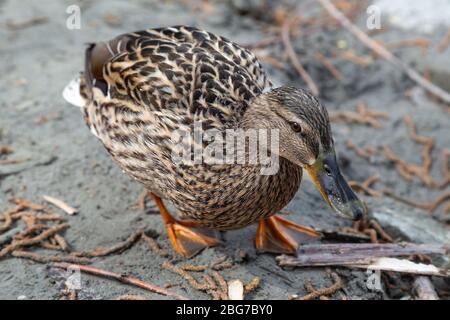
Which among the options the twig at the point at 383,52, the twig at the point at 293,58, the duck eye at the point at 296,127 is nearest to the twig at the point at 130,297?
the duck eye at the point at 296,127

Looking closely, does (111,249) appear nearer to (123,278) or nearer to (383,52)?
(123,278)

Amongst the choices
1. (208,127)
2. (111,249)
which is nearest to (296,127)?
(208,127)

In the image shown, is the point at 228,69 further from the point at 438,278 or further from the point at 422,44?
the point at 422,44

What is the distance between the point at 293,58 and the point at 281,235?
2.85m

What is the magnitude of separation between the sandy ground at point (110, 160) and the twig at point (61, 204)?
61mm

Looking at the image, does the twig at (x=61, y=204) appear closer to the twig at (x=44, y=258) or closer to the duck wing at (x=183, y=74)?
the twig at (x=44, y=258)

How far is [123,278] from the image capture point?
3.80 metres

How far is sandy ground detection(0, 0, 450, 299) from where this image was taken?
3959mm

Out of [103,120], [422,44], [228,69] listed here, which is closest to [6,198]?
[103,120]

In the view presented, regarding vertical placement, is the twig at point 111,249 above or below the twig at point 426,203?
above

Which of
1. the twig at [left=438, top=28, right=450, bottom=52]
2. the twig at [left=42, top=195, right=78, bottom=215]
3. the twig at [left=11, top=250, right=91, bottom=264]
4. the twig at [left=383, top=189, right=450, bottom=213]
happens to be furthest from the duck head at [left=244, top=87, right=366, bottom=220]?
the twig at [left=438, top=28, right=450, bottom=52]

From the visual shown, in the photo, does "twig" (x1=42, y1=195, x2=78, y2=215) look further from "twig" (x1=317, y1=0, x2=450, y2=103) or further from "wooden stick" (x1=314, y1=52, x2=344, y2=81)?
"twig" (x1=317, y1=0, x2=450, y2=103)

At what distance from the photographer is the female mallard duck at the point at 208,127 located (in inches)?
140

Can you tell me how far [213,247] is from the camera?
13.7 feet
